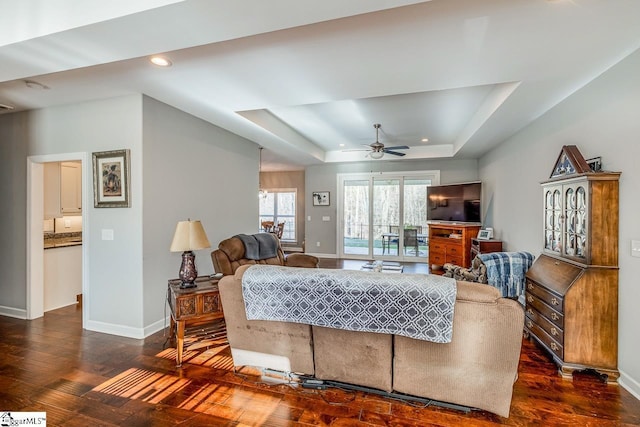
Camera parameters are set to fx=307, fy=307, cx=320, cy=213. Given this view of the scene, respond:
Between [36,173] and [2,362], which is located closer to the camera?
[2,362]

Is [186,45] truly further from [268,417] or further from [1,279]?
[1,279]

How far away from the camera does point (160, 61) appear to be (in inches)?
99.5

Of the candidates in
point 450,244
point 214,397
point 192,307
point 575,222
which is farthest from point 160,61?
point 450,244

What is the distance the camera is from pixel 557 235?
302 cm

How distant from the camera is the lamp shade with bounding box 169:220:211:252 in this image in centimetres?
289

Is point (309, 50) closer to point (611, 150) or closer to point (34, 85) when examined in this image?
point (611, 150)

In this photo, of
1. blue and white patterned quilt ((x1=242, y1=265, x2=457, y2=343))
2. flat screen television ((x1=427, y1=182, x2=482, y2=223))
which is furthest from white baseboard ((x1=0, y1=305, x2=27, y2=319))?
flat screen television ((x1=427, y1=182, x2=482, y2=223))

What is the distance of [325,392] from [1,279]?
15.3 ft

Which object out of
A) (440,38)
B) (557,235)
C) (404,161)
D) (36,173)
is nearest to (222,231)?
(36,173)

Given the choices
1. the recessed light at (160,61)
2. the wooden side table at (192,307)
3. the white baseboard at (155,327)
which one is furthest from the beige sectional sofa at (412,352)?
the recessed light at (160,61)

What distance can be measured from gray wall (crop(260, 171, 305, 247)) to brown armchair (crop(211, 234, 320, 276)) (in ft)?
19.3

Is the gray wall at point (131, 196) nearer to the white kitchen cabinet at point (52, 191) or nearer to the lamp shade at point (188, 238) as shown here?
the white kitchen cabinet at point (52, 191)

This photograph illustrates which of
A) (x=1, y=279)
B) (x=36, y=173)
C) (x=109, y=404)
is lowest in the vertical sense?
(x=109, y=404)

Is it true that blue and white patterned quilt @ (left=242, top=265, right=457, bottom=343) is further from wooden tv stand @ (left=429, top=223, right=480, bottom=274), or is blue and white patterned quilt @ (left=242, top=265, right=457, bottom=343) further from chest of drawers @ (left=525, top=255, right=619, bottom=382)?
wooden tv stand @ (left=429, top=223, right=480, bottom=274)
